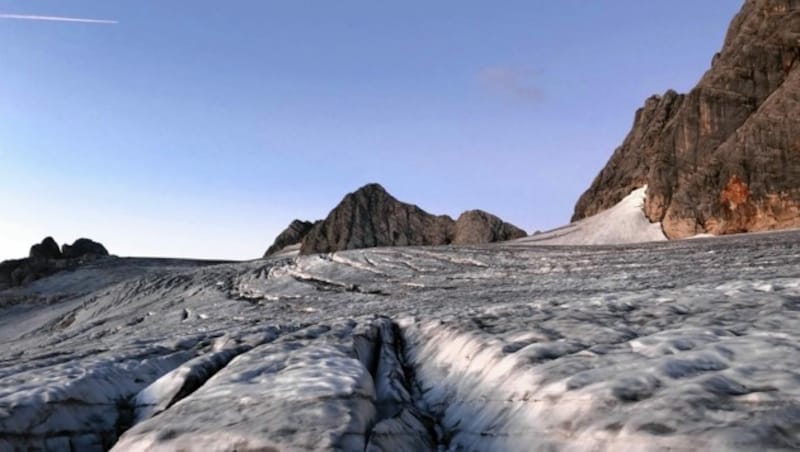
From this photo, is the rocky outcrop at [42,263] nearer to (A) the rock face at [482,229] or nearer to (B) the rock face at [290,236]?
(B) the rock face at [290,236]

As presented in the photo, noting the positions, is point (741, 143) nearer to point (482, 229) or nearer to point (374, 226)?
point (482, 229)

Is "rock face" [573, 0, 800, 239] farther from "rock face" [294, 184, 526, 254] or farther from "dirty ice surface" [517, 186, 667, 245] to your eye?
"rock face" [294, 184, 526, 254]

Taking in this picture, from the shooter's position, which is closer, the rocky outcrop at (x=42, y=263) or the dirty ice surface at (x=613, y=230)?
the rocky outcrop at (x=42, y=263)

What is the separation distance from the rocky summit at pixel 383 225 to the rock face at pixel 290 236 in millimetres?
10513

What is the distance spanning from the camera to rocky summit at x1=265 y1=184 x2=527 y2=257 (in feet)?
214

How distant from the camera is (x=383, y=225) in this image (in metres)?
71.5

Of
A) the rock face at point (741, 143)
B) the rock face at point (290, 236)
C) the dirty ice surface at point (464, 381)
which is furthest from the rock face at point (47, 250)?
the dirty ice surface at point (464, 381)

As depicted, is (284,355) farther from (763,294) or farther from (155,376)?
(763,294)

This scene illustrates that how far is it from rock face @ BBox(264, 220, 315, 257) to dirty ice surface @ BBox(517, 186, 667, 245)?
3804 cm

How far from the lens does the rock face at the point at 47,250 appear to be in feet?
204

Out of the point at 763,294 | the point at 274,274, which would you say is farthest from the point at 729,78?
the point at 763,294

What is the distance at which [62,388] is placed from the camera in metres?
5.12

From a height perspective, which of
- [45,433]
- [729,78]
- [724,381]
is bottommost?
[45,433]

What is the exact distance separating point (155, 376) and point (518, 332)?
353cm
